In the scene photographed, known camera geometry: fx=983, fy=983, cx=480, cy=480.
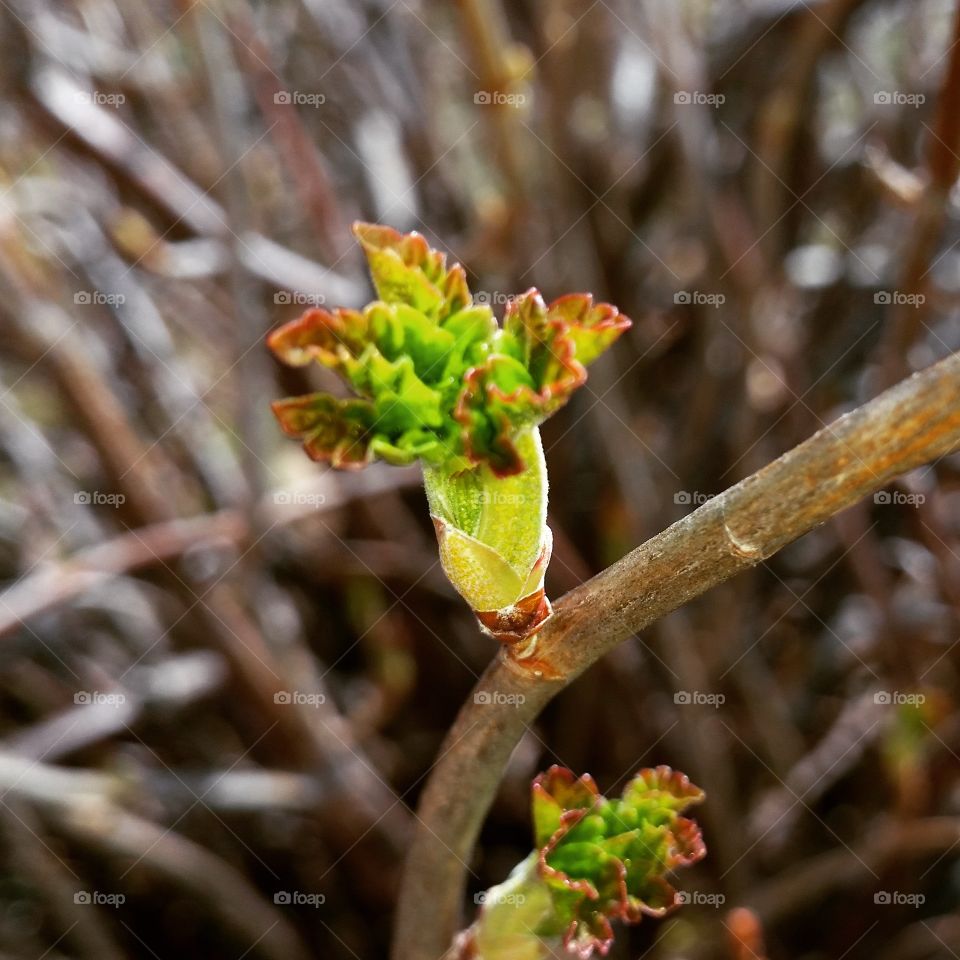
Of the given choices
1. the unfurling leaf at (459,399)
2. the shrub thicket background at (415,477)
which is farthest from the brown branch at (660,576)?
the shrub thicket background at (415,477)

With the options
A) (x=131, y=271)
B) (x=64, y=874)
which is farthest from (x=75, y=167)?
(x=64, y=874)

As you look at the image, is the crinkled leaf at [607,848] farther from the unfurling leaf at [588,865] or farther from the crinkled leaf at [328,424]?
the crinkled leaf at [328,424]

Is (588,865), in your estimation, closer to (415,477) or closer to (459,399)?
(459,399)

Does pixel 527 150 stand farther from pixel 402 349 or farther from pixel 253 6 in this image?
pixel 402 349

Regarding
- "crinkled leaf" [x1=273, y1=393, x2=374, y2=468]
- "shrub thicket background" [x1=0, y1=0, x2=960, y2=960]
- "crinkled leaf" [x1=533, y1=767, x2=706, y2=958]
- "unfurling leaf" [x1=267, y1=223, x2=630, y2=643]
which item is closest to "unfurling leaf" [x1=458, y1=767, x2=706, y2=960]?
"crinkled leaf" [x1=533, y1=767, x2=706, y2=958]

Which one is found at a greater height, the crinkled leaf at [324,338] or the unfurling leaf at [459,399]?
the crinkled leaf at [324,338]

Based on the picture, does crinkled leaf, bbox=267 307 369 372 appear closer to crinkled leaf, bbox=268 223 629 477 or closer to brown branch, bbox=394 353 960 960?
crinkled leaf, bbox=268 223 629 477
